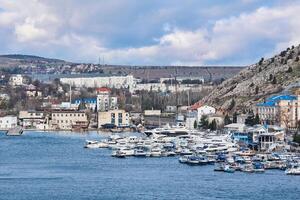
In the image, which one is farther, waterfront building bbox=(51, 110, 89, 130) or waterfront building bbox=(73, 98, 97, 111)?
waterfront building bbox=(73, 98, 97, 111)

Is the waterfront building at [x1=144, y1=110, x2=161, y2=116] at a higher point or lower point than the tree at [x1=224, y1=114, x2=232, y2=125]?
higher

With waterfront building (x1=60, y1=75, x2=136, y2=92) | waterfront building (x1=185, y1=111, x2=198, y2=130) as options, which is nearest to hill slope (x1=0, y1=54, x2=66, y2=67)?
waterfront building (x1=60, y1=75, x2=136, y2=92)

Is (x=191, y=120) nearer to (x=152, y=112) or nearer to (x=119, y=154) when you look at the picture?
→ (x=152, y=112)

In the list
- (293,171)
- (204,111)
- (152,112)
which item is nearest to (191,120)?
(204,111)

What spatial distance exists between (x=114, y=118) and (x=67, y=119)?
3594mm

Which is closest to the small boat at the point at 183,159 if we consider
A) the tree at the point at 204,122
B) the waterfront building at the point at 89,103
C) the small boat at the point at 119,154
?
the small boat at the point at 119,154

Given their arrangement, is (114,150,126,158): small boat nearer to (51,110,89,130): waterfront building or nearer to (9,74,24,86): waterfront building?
(51,110,89,130): waterfront building

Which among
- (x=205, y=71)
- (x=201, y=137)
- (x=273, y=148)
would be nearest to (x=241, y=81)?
(x=201, y=137)

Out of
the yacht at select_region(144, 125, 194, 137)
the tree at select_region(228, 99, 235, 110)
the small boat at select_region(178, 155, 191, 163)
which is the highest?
the tree at select_region(228, 99, 235, 110)

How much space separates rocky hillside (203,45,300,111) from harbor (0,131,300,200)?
18.0m

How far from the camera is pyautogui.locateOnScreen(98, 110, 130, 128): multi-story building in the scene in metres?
61.8

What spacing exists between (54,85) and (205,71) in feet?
109

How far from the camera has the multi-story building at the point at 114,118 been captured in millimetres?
61750

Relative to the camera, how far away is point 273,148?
37531mm
